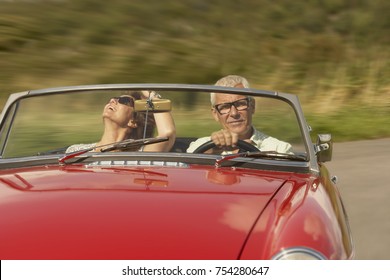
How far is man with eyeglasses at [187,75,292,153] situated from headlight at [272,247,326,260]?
4.25 feet

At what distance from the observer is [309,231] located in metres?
2.90

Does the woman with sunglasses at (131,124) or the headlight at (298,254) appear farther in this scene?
the woman with sunglasses at (131,124)

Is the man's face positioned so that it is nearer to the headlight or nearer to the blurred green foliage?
the headlight

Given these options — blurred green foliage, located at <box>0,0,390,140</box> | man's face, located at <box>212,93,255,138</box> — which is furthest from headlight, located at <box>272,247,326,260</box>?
blurred green foliage, located at <box>0,0,390,140</box>

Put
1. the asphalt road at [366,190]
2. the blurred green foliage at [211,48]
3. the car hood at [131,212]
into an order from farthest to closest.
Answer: the blurred green foliage at [211,48]
the asphalt road at [366,190]
the car hood at [131,212]

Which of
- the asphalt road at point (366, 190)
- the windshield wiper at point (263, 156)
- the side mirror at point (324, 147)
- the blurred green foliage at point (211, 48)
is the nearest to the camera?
the windshield wiper at point (263, 156)

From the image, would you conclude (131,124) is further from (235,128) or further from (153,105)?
(235,128)

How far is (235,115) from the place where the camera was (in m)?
4.14

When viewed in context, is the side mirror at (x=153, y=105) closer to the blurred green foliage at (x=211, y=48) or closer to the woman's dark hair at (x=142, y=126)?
the woman's dark hair at (x=142, y=126)

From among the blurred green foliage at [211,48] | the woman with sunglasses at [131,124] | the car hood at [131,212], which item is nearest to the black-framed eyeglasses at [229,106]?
the woman with sunglasses at [131,124]

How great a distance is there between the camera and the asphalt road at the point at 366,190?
18.3 ft

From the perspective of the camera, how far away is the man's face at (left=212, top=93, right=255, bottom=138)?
4113 mm

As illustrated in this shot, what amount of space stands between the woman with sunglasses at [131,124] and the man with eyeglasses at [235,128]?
0.16 meters
